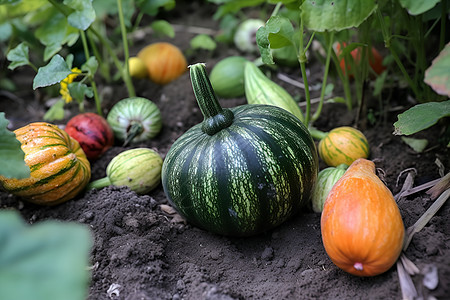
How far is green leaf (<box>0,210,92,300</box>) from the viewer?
99cm

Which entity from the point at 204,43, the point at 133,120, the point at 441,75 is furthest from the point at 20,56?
the point at 441,75

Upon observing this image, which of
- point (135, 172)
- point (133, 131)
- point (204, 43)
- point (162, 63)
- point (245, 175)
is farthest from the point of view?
point (204, 43)

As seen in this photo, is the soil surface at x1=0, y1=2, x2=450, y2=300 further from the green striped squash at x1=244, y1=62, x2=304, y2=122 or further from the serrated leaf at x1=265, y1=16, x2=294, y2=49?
the serrated leaf at x1=265, y1=16, x2=294, y2=49

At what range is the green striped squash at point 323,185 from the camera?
230 cm

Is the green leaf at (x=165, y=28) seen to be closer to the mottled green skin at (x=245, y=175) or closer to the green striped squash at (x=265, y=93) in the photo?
the green striped squash at (x=265, y=93)

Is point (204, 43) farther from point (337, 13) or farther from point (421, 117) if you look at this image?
point (421, 117)

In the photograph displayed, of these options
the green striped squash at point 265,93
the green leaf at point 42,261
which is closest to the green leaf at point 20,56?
the green striped squash at point 265,93

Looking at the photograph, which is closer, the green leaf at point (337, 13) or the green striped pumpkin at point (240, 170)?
the green leaf at point (337, 13)

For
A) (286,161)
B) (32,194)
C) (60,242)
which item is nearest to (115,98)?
(32,194)

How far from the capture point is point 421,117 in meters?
1.92

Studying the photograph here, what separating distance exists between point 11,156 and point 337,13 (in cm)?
142

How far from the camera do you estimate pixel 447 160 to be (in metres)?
2.42

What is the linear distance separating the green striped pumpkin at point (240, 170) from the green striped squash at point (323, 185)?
0.10 metres

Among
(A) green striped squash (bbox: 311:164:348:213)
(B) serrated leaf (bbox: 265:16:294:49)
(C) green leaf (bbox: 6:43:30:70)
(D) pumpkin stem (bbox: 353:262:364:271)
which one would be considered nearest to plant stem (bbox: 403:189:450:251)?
(D) pumpkin stem (bbox: 353:262:364:271)
